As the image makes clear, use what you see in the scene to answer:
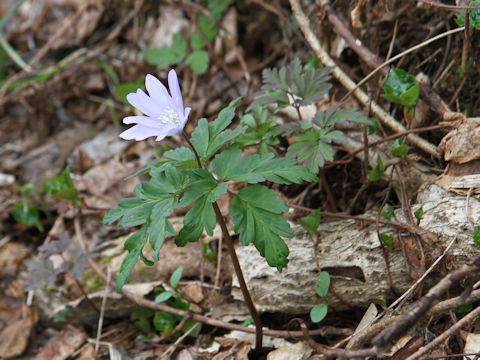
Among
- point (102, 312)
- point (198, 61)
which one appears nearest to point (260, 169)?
point (102, 312)

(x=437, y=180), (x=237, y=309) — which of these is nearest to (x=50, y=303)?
(x=237, y=309)

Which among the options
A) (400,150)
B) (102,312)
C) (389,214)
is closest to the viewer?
(389,214)

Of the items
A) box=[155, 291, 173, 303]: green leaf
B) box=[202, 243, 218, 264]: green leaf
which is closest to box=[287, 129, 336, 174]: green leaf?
box=[202, 243, 218, 264]: green leaf

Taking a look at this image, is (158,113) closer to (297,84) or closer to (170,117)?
(170,117)

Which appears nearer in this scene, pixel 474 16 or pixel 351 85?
pixel 474 16

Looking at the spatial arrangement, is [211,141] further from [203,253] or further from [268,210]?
[203,253]
